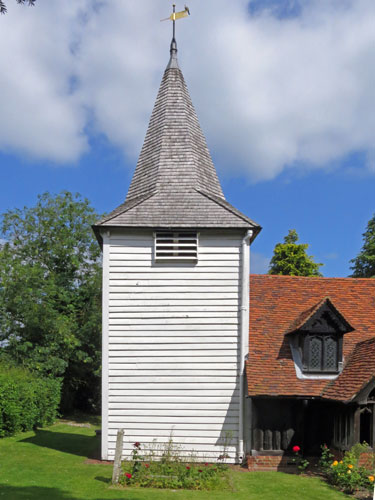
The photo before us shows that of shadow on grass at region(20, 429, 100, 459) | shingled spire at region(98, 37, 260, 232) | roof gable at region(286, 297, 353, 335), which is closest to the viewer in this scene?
roof gable at region(286, 297, 353, 335)

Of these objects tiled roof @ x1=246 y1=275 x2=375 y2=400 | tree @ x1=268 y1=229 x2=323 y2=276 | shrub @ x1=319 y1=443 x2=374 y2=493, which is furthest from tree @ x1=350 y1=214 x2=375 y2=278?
shrub @ x1=319 y1=443 x2=374 y2=493

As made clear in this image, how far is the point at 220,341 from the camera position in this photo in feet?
49.5

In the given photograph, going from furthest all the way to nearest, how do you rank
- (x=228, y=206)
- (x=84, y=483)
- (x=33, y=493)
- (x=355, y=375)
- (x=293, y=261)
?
Answer: (x=293, y=261), (x=228, y=206), (x=355, y=375), (x=84, y=483), (x=33, y=493)

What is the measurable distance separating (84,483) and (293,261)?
27779mm

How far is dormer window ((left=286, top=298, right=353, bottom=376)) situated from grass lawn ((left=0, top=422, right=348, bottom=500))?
10.7 feet

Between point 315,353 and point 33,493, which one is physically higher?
point 315,353

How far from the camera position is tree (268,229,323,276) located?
37375mm

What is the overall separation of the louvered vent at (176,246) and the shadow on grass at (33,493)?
22.7ft

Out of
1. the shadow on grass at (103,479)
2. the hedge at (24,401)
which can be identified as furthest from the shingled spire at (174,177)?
the hedge at (24,401)

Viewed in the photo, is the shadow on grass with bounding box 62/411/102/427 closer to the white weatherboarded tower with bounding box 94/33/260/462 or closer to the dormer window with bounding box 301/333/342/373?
the white weatherboarded tower with bounding box 94/33/260/462

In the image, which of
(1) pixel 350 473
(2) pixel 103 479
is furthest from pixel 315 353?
(2) pixel 103 479

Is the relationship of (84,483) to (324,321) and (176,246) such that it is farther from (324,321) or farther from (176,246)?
(324,321)

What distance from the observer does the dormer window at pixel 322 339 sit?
15055mm

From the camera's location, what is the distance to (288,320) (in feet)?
54.8
